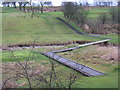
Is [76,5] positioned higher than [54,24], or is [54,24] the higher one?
[76,5]

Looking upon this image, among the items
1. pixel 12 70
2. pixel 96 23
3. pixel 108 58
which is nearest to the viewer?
pixel 12 70

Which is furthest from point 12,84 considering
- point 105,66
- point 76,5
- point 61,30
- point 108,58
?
point 76,5

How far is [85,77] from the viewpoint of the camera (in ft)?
27.3

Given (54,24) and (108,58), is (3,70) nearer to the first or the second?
(108,58)

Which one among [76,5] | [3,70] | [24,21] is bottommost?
[3,70]

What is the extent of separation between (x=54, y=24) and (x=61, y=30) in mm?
4275

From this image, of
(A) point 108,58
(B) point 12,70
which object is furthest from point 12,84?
Result: (A) point 108,58

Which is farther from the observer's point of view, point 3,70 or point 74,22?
point 74,22

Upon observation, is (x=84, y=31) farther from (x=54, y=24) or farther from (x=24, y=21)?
(x=24, y=21)

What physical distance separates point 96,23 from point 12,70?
89.0 feet

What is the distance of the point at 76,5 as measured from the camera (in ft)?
125

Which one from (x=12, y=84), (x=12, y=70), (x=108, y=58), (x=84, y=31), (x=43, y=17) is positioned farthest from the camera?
(x=43, y=17)

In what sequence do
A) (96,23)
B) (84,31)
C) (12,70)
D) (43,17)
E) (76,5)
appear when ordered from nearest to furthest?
(12,70)
(84,31)
(96,23)
(76,5)
(43,17)

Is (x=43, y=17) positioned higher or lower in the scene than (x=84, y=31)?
higher
